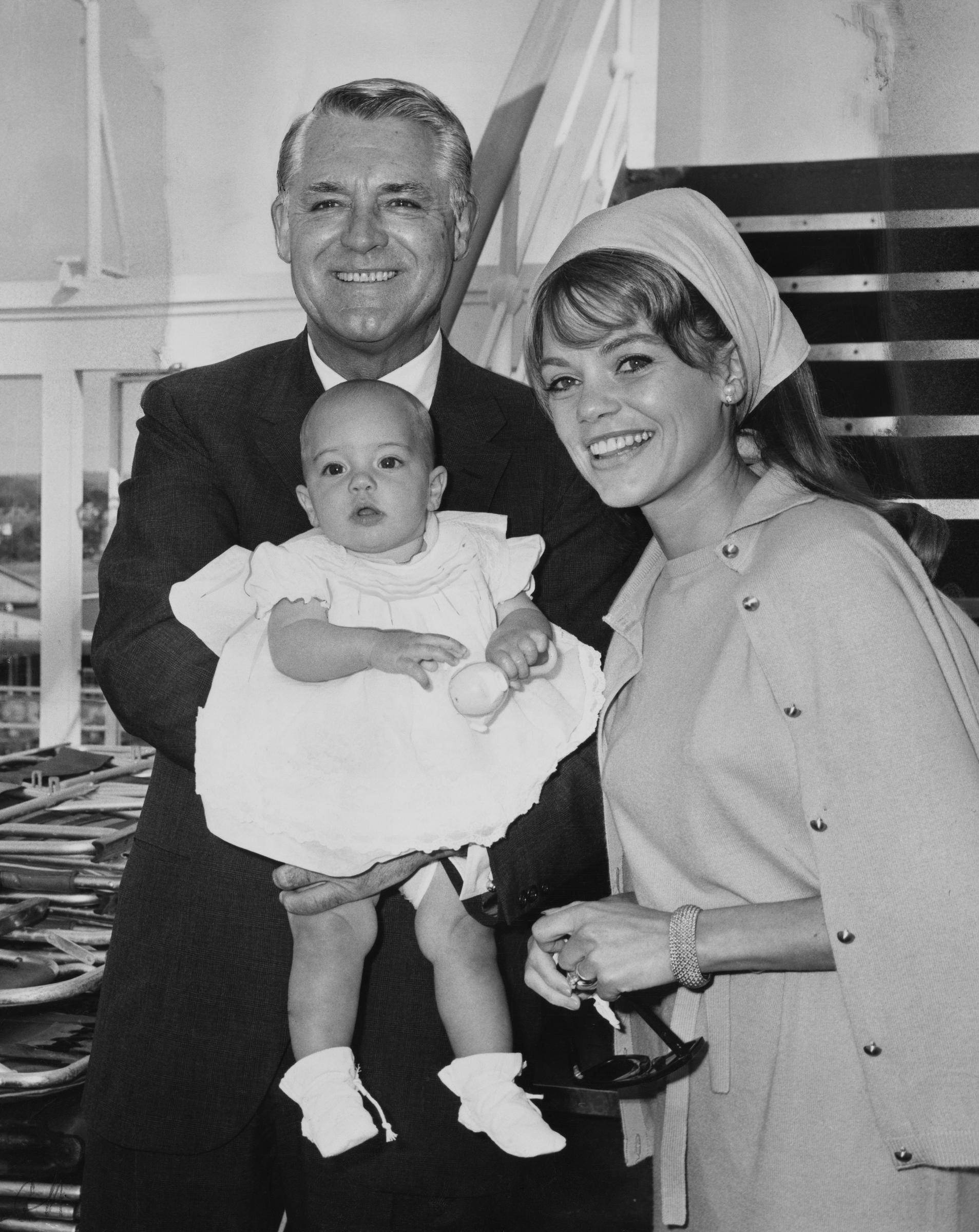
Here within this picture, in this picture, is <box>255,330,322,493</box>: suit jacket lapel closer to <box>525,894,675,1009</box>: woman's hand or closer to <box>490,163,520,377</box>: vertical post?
<box>525,894,675,1009</box>: woman's hand

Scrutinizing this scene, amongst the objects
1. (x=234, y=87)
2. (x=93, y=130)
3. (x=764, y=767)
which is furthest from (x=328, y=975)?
(x=234, y=87)

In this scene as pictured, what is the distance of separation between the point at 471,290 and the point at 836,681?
3.79 m

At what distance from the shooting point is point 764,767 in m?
1.45

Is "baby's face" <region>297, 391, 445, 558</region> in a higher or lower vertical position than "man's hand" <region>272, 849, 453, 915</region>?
higher

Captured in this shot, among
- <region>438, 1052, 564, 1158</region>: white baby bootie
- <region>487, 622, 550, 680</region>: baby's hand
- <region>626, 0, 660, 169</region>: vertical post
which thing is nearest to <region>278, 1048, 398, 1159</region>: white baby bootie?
<region>438, 1052, 564, 1158</region>: white baby bootie

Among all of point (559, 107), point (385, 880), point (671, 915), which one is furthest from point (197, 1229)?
point (559, 107)

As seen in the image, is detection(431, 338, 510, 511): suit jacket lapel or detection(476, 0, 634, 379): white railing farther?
detection(476, 0, 634, 379): white railing

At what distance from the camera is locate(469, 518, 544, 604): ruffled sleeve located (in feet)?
5.50

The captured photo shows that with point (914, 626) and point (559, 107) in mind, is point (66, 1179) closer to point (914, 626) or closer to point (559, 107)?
point (914, 626)

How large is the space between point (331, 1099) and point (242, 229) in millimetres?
3603

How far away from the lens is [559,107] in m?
5.16

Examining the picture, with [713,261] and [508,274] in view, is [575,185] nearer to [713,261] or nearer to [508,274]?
[508,274]

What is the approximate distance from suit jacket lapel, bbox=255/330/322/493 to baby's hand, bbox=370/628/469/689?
0.38 meters

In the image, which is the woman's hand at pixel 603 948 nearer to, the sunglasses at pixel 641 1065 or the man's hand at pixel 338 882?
the sunglasses at pixel 641 1065
